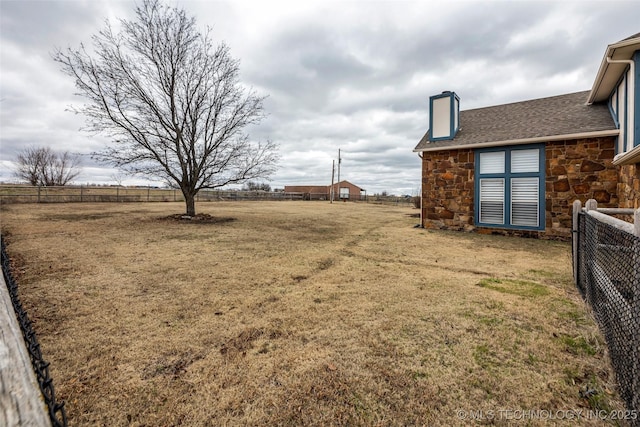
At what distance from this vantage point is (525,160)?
327 inches

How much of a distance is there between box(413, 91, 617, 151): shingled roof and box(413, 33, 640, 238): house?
0.03 meters

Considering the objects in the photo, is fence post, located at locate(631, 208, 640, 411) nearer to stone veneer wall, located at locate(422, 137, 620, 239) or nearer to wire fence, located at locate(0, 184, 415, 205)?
stone veneer wall, located at locate(422, 137, 620, 239)

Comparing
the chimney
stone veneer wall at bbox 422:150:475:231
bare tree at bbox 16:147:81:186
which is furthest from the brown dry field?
bare tree at bbox 16:147:81:186

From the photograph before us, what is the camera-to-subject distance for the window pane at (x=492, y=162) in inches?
341

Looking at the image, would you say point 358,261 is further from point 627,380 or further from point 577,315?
point 627,380

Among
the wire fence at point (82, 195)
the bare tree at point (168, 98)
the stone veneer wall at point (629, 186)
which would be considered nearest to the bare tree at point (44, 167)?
the wire fence at point (82, 195)

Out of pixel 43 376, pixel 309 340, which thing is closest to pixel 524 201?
pixel 309 340

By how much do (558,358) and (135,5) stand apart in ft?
48.1

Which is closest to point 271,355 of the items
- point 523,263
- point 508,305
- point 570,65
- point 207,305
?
point 207,305

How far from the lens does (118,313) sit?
118 inches

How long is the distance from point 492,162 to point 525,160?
0.85 m

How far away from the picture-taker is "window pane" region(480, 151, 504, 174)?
8.66 meters

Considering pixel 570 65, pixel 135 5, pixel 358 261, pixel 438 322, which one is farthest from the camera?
pixel 570 65

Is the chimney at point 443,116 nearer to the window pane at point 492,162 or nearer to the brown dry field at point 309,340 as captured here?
the window pane at point 492,162
